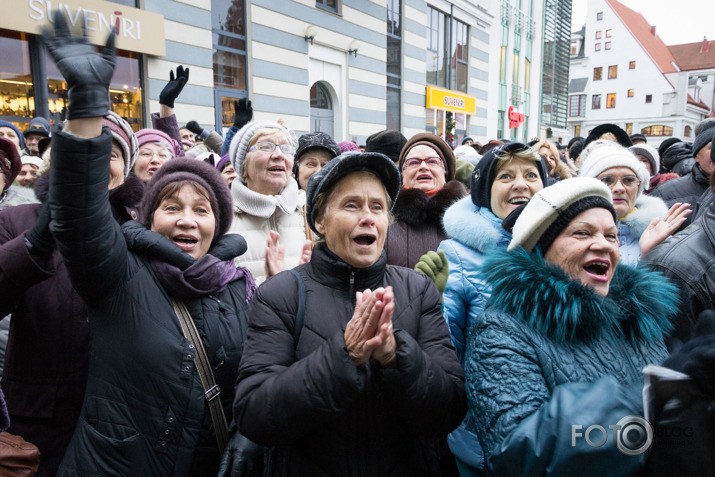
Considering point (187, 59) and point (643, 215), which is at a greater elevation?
point (187, 59)

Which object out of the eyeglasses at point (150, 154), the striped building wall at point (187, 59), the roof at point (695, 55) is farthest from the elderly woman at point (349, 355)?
the roof at point (695, 55)

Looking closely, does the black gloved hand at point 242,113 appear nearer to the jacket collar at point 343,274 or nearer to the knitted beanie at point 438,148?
the knitted beanie at point 438,148

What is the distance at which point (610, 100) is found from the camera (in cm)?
5853

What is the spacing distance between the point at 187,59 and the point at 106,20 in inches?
67.3

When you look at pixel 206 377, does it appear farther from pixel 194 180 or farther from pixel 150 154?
pixel 150 154

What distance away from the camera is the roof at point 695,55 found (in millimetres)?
64812

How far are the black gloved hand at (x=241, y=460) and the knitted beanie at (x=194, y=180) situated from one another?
982mm

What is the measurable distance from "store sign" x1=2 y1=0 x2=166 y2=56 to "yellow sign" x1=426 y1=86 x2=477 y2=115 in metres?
10.9

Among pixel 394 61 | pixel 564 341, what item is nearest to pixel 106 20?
pixel 564 341

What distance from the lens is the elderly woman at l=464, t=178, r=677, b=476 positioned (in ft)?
4.29

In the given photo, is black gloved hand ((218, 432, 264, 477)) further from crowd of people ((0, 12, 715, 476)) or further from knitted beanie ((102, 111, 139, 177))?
knitted beanie ((102, 111, 139, 177))

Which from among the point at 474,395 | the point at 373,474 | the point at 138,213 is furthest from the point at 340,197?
the point at 138,213

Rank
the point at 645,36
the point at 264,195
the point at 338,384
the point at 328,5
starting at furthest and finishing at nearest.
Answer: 1. the point at 645,36
2. the point at 328,5
3. the point at 264,195
4. the point at 338,384

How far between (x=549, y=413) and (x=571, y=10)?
34528 mm
